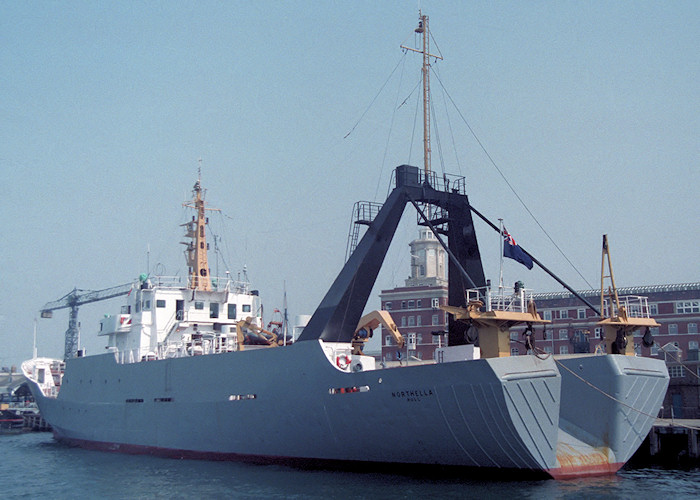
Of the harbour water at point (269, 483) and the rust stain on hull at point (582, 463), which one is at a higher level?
the rust stain on hull at point (582, 463)

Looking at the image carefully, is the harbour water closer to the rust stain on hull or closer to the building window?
the rust stain on hull

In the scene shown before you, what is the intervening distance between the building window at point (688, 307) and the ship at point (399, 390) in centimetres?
3240

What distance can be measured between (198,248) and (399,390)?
16319 mm

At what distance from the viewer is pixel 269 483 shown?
1889cm

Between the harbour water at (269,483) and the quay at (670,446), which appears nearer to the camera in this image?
the harbour water at (269,483)

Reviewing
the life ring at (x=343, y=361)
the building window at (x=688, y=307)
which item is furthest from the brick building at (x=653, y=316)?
the life ring at (x=343, y=361)

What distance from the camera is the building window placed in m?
51.4

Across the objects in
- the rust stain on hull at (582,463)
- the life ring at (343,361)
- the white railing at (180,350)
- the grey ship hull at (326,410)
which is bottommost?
the rust stain on hull at (582,463)

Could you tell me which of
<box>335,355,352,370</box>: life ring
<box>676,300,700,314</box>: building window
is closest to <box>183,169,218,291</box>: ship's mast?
<box>335,355,352,370</box>: life ring

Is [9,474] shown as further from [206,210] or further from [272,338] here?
[206,210]

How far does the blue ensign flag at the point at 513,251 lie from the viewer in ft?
68.3

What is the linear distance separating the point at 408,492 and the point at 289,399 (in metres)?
5.63

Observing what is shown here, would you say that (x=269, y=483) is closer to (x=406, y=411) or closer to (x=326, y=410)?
(x=326, y=410)

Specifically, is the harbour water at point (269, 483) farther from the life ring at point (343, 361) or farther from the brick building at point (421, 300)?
the brick building at point (421, 300)
